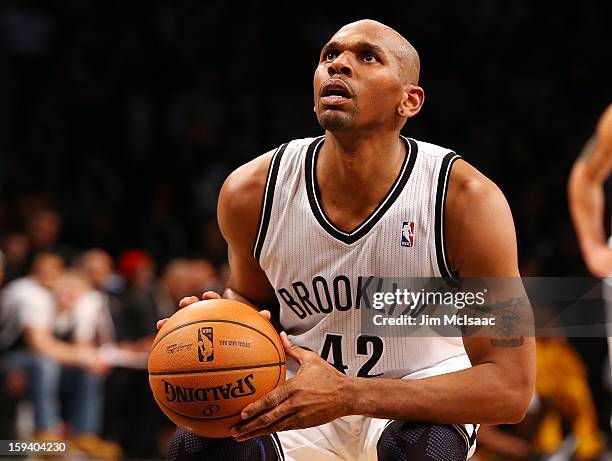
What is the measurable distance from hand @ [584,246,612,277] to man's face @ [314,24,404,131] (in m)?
1.06

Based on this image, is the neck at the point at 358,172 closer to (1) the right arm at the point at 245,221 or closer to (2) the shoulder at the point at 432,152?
(2) the shoulder at the point at 432,152

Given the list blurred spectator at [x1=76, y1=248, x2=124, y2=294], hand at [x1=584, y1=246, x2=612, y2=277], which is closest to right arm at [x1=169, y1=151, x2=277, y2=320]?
hand at [x1=584, y1=246, x2=612, y2=277]

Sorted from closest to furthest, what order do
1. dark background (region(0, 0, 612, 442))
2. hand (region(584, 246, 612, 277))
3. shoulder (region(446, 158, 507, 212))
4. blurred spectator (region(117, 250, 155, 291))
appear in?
1. shoulder (region(446, 158, 507, 212))
2. hand (region(584, 246, 612, 277))
3. blurred spectator (region(117, 250, 155, 291))
4. dark background (region(0, 0, 612, 442))

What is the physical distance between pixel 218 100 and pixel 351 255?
6.75 metres

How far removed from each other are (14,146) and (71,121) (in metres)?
0.58

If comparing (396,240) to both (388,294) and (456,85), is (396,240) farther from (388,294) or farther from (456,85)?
(456,85)

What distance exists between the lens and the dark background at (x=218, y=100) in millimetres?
9281

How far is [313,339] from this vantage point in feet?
11.8

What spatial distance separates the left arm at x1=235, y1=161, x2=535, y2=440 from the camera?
9.66 feet

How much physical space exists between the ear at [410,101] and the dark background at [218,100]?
18.1 ft

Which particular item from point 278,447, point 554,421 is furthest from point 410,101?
point 554,421

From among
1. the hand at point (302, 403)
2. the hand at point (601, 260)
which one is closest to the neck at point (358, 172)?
the hand at point (302, 403)

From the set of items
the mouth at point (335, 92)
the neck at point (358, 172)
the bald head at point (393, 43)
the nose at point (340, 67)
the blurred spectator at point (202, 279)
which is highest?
the blurred spectator at point (202, 279)

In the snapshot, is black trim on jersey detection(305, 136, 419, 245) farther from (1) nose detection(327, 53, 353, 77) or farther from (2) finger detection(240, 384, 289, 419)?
(2) finger detection(240, 384, 289, 419)
